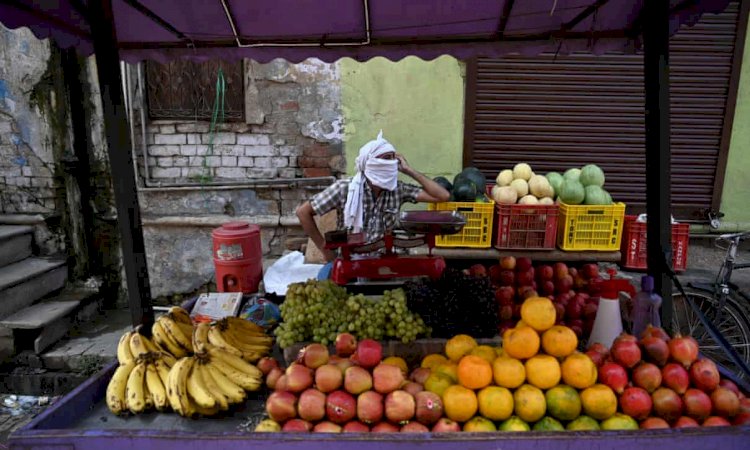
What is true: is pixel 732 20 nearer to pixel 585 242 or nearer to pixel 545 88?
pixel 545 88

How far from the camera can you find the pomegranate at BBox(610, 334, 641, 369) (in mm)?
1805

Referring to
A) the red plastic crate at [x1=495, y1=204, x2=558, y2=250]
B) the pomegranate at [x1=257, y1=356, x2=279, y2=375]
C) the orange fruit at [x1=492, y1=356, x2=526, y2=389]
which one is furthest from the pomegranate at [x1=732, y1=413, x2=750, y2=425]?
the red plastic crate at [x1=495, y1=204, x2=558, y2=250]

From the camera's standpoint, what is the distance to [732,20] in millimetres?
5145

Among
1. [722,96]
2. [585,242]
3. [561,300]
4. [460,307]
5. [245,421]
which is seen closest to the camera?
[245,421]

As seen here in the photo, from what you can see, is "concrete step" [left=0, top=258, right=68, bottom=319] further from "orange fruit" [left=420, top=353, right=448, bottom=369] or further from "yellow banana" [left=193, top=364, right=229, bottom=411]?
"orange fruit" [left=420, top=353, right=448, bottom=369]

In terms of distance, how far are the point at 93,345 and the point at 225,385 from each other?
11.0 ft

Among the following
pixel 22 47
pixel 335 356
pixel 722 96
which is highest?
pixel 22 47

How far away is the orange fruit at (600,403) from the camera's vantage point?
5.51 feet

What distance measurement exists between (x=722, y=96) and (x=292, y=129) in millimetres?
5003

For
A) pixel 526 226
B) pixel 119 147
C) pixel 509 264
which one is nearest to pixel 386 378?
pixel 509 264

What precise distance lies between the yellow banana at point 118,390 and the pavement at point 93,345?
228cm

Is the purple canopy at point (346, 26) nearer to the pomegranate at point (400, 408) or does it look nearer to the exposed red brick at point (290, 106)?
the exposed red brick at point (290, 106)

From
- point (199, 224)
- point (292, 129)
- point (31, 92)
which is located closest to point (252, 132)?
point (292, 129)

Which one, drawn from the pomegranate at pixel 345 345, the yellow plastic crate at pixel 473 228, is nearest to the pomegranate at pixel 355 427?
the pomegranate at pixel 345 345
